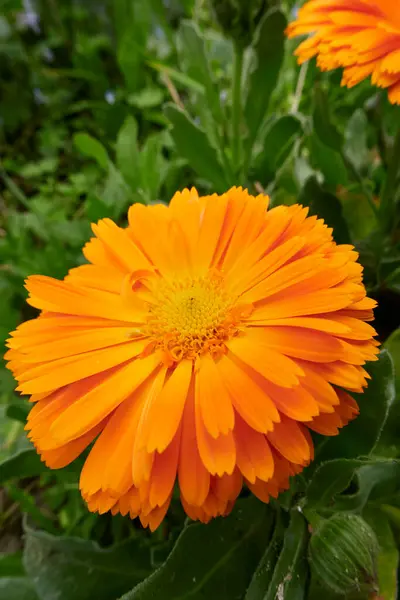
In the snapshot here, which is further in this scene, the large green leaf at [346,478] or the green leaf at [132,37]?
the green leaf at [132,37]

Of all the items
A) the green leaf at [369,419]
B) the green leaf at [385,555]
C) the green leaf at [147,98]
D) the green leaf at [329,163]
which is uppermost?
the green leaf at [147,98]

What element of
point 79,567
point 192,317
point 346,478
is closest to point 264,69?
point 192,317

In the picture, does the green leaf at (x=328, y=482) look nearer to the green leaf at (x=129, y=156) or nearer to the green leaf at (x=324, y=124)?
the green leaf at (x=324, y=124)

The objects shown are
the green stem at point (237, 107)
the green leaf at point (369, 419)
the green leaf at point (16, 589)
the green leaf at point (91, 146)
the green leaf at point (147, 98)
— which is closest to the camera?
the green leaf at point (369, 419)

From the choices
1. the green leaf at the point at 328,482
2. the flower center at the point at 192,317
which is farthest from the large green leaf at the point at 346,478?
the flower center at the point at 192,317

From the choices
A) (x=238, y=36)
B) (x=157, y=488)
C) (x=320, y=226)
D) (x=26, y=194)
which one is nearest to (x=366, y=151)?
(x=238, y=36)

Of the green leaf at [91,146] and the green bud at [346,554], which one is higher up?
the green leaf at [91,146]

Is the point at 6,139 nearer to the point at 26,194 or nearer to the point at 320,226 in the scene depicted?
the point at 26,194
